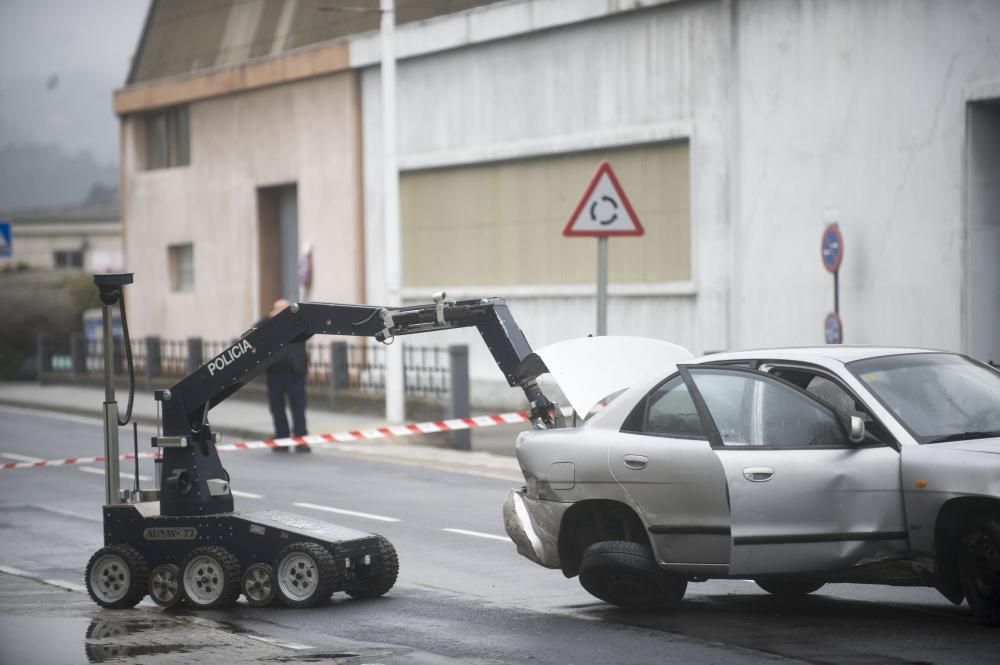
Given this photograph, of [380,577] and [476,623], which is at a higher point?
[380,577]

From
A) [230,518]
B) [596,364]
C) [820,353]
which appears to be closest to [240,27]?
[230,518]

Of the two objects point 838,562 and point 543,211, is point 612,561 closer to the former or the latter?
point 838,562

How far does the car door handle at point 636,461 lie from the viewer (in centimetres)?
973

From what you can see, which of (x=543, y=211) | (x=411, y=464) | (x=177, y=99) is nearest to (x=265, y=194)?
(x=177, y=99)

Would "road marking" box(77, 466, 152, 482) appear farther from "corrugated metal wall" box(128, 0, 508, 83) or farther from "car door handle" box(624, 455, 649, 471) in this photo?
"corrugated metal wall" box(128, 0, 508, 83)

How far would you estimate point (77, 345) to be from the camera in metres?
37.4

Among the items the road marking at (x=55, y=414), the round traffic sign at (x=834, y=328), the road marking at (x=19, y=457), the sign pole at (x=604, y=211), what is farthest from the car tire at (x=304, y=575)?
the road marking at (x=55, y=414)

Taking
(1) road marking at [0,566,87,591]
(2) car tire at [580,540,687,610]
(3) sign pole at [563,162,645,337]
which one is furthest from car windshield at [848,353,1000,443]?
(3) sign pole at [563,162,645,337]

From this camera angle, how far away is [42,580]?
12.4 m

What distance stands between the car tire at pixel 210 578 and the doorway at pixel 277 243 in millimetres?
23672

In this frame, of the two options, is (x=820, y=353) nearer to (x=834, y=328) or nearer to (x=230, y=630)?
(x=230, y=630)

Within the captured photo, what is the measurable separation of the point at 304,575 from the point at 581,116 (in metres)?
16.6

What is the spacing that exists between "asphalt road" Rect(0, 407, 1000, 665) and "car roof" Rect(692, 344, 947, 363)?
152 cm

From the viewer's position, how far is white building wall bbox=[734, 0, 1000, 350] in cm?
2023
